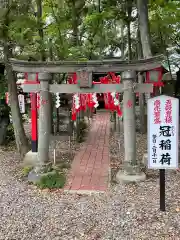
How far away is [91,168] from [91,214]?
2.94 meters

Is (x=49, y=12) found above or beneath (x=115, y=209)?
above

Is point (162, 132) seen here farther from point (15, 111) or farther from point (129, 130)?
point (15, 111)

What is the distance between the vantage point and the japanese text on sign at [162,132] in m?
5.48

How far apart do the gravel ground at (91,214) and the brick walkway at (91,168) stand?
46cm

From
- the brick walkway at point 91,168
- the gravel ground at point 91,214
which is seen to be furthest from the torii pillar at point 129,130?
the brick walkway at point 91,168

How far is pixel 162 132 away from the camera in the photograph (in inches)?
219

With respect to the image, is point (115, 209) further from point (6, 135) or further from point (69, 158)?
point (6, 135)

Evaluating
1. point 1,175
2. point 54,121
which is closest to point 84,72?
point 1,175

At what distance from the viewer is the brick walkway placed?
6973 millimetres

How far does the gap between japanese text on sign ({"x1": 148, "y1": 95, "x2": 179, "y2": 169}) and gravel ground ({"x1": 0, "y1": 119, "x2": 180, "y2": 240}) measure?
949mm

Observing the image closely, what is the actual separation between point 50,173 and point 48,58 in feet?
19.0

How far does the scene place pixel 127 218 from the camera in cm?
519

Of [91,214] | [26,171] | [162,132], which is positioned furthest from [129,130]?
[26,171]

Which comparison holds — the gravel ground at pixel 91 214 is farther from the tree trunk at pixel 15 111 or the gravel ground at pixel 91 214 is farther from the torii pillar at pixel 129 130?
the tree trunk at pixel 15 111
